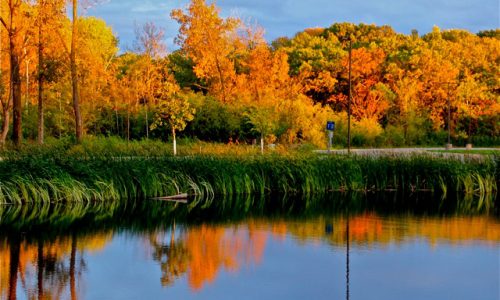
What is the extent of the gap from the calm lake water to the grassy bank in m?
0.95

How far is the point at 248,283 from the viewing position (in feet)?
30.1

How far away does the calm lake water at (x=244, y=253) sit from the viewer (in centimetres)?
885

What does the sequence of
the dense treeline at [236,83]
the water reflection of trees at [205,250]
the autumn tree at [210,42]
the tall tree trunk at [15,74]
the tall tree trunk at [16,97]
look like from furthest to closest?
the autumn tree at [210,42] → the dense treeline at [236,83] → the tall tree trunk at [16,97] → the tall tree trunk at [15,74] → the water reflection of trees at [205,250]

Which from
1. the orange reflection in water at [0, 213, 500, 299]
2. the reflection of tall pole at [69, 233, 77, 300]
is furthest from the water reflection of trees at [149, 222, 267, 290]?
the reflection of tall pole at [69, 233, 77, 300]

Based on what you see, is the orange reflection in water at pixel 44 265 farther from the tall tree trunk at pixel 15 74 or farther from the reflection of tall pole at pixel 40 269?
the tall tree trunk at pixel 15 74

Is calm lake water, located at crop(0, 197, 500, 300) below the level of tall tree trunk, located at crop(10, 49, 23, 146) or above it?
below

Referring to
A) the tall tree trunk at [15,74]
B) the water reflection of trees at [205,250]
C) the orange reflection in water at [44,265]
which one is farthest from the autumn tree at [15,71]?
the orange reflection in water at [44,265]

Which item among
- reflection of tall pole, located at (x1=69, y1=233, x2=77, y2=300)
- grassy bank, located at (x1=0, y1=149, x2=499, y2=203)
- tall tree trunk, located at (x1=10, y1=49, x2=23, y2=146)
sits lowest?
reflection of tall pole, located at (x1=69, y1=233, x2=77, y2=300)

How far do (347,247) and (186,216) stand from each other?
4649 millimetres

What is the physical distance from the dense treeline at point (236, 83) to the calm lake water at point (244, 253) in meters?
16.1

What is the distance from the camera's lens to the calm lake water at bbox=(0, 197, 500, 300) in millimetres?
8852

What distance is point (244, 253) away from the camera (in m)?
11.1

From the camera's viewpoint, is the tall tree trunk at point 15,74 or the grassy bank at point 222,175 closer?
the grassy bank at point 222,175

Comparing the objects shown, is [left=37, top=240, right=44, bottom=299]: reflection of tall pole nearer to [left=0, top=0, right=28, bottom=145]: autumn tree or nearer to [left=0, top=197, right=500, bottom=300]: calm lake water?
[left=0, top=197, right=500, bottom=300]: calm lake water
